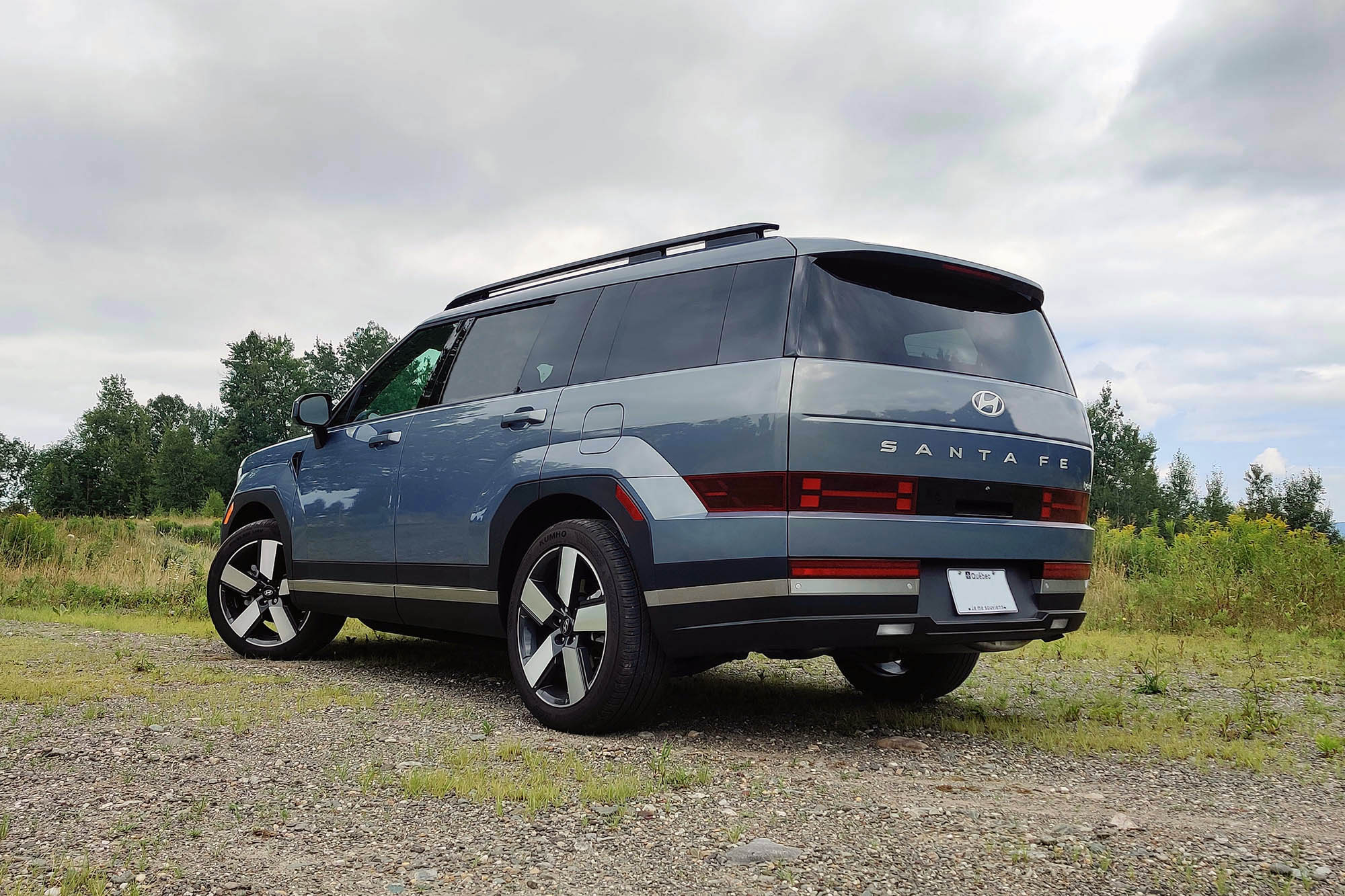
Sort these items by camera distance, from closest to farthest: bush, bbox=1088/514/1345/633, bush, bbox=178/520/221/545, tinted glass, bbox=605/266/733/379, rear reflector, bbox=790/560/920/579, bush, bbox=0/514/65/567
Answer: rear reflector, bbox=790/560/920/579
tinted glass, bbox=605/266/733/379
bush, bbox=1088/514/1345/633
bush, bbox=0/514/65/567
bush, bbox=178/520/221/545

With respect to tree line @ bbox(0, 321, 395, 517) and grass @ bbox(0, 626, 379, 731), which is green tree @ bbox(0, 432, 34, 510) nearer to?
tree line @ bbox(0, 321, 395, 517)

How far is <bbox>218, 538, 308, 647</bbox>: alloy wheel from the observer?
6.68 m

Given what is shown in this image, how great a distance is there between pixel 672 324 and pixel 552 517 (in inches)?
42.8

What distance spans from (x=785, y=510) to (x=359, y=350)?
8363 centimetres

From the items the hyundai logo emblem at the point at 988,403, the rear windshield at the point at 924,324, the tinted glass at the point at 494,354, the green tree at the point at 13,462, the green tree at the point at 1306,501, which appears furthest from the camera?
the green tree at the point at 13,462

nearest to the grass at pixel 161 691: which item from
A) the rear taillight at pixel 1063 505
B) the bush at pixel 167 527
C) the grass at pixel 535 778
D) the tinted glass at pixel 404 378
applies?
the grass at pixel 535 778

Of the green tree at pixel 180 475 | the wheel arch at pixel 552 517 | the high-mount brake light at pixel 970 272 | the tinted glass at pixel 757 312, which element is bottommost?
the wheel arch at pixel 552 517

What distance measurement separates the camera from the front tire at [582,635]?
419 cm

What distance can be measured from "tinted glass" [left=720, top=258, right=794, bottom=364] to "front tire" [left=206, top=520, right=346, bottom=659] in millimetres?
3708

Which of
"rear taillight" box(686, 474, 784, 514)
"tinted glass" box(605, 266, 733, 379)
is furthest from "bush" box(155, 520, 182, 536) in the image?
"rear taillight" box(686, 474, 784, 514)

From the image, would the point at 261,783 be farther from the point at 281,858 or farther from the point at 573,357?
the point at 573,357

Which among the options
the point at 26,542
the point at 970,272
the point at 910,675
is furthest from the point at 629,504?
the point at 26,542

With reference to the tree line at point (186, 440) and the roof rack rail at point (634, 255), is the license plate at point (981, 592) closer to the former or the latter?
the roof rack rail at point (634, 255)

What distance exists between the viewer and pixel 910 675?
5508 millimetres
